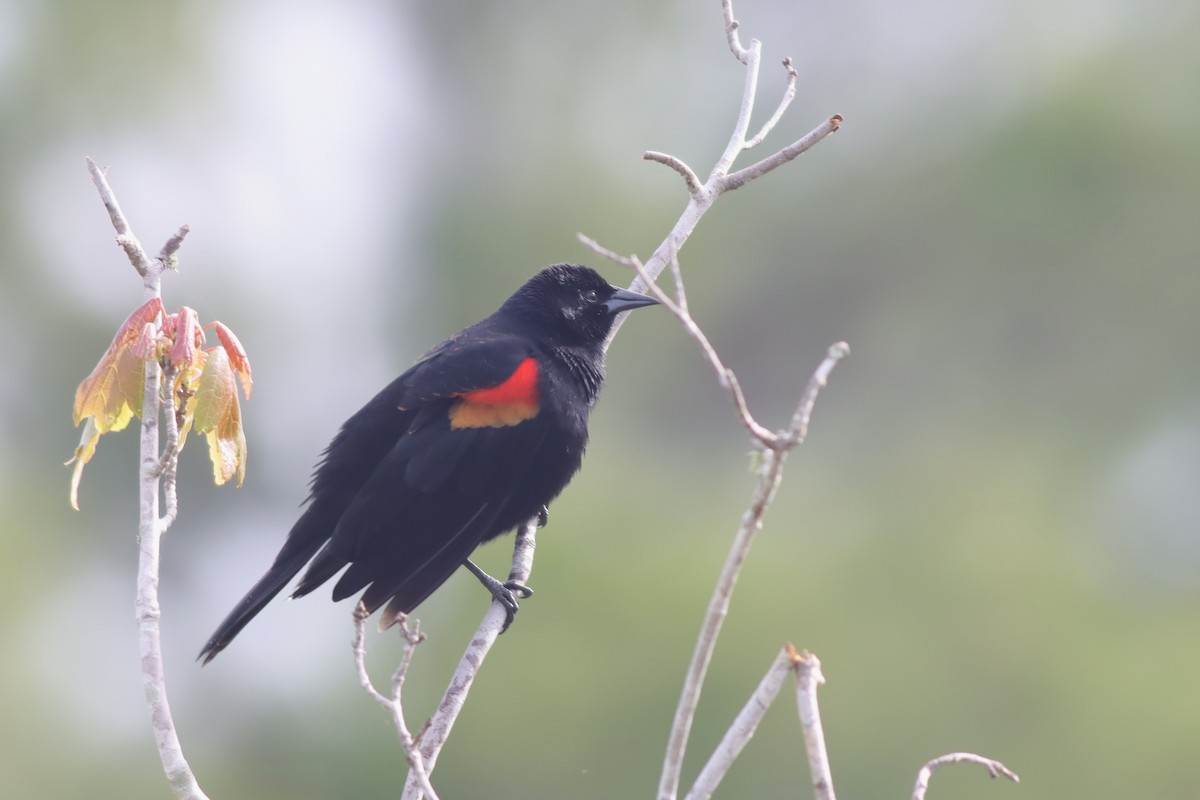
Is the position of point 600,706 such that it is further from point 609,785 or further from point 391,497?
point 391,497

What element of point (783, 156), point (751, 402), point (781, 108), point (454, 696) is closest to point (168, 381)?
point (454, 696)

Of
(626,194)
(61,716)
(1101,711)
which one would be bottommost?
(61,716)

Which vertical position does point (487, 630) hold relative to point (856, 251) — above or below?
below

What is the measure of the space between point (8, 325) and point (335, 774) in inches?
261

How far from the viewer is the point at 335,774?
12797mm

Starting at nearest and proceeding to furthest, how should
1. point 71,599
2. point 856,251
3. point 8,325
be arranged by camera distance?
1. point 71,599
2. point 8,325
3. point 856,251

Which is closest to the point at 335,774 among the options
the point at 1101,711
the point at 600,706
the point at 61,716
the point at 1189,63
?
the point at 61,716

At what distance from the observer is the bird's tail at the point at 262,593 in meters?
3.67

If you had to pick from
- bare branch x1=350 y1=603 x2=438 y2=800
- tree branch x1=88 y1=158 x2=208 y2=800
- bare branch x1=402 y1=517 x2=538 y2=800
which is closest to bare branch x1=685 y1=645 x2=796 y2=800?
bare branch x1=350 y1=603 x2=438 y2=800

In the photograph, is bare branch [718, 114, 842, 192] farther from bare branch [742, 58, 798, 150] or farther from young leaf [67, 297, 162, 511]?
young leaf [67, 297, 162, 511]

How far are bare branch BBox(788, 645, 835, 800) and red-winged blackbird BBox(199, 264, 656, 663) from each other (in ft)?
5.95

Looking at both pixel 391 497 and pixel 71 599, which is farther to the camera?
pixel 71 599

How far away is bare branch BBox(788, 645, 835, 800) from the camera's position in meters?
2.11

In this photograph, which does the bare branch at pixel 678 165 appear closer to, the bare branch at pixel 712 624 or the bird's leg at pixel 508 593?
the bird's leg at pixel 508 593
